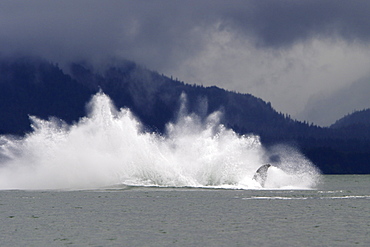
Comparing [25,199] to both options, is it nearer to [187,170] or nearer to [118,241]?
[187,170]

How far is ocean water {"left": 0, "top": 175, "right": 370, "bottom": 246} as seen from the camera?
144 feet

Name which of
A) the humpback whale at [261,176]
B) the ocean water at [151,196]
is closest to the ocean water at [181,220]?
the ocean water at [151,196]

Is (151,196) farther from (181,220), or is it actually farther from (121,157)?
(181,220)

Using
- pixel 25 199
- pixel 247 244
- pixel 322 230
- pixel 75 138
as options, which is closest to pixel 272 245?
pixel 247 244

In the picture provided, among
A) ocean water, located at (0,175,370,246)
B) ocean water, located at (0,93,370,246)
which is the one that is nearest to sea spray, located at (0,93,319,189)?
ocean water, located at (0,93,370,246)

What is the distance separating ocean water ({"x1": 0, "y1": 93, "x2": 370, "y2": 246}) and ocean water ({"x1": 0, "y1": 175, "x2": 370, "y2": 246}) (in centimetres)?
9

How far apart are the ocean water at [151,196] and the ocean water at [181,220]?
0.31ft

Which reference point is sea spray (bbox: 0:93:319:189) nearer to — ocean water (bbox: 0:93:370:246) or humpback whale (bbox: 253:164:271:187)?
ocean water (bbox: 0:93:370:246)

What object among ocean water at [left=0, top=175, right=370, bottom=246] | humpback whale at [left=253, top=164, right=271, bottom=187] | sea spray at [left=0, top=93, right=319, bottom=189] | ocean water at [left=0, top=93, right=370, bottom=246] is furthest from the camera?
humpback whale at [left=253, top=164, right=271, bottom=187]

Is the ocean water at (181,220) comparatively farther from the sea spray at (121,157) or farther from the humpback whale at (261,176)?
the humpback whale at (261,176)

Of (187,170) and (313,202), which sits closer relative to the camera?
(313,202)

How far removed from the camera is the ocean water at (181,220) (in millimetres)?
43969

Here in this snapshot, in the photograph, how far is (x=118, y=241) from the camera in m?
43.3

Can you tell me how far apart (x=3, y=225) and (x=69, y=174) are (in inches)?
1723
